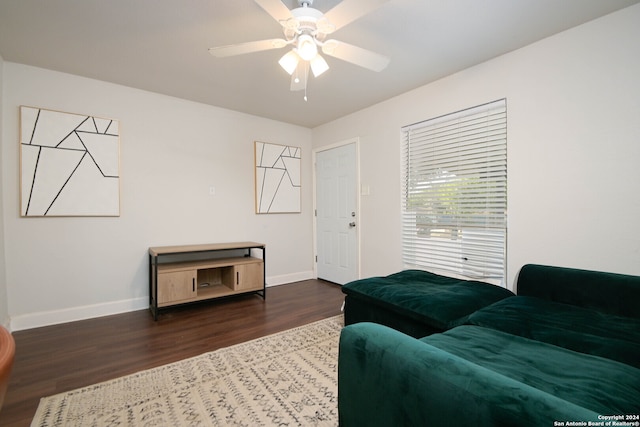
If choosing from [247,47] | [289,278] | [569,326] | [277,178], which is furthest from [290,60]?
[289,278]

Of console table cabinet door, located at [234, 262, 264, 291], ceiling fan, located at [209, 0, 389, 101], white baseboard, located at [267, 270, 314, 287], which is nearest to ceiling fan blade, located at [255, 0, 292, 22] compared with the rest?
ceiling fan, located at [209, 0, 389, 101]

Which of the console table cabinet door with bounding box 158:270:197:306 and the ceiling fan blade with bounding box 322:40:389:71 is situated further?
the console table cabinet door with bounding box 158:270:197:306

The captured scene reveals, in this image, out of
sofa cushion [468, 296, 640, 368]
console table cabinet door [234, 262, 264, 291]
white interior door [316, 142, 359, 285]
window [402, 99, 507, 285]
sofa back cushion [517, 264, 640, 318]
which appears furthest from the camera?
white interior door [316, 142, 359, 285]

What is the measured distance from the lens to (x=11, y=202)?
104 inches

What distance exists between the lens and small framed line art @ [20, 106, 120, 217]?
268cm

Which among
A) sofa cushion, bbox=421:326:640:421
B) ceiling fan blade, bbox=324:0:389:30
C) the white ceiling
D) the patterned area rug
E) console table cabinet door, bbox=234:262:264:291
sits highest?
the white ceiling

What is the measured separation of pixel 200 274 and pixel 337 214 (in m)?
2.08

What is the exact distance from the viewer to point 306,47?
1789 millimetres

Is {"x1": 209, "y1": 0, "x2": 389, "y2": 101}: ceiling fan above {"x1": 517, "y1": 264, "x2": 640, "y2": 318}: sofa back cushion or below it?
above

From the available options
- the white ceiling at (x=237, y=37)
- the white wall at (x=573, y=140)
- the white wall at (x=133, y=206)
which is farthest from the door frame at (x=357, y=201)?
the white wall at (x=573, y=140)

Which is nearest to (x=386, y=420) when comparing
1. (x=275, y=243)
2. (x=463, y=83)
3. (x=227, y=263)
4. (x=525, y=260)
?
(x=525, y=260)

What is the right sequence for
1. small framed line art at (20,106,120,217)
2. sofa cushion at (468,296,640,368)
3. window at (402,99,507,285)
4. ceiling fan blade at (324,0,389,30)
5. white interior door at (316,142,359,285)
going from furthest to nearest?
1. white interior door at (316,142,359,285)
2. small framed line art at (20,106,120,217)
3. window at (402,99,507,285)
4. ceiling fan blade at (324,0,389,30)
5. sofa cushion at (468,296,640,368)

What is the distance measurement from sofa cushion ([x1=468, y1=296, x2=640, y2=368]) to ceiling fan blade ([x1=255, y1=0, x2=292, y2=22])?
7.01 ft

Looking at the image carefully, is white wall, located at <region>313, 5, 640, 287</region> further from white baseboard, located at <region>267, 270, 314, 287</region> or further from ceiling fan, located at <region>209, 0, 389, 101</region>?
white baseboard, located at <region>267, 270, 314, 287</region>
